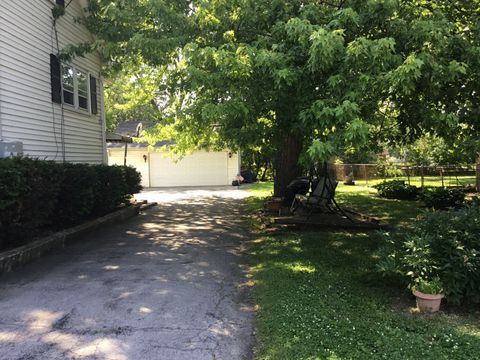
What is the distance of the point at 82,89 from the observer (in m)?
12.8

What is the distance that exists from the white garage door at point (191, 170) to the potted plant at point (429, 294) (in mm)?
22871

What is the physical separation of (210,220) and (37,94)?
5.49 m

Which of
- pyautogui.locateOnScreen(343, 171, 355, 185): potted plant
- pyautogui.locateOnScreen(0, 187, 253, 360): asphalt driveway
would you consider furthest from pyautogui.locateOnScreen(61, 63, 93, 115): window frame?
pyautogui.locateOnScreen(343, 171, 355, 185): potted plant

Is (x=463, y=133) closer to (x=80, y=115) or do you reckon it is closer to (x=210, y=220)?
(x=210, y=220)

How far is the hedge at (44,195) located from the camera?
6698mm

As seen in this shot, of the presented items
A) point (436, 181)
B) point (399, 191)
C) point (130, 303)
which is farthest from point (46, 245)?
point (436, 181)

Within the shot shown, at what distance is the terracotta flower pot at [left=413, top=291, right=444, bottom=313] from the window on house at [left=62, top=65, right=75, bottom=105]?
9.99m

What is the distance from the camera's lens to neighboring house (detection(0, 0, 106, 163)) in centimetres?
891

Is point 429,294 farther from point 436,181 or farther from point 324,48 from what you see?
point 436,181

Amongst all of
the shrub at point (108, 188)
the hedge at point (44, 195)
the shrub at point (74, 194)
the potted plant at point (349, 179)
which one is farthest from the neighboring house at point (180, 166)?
the shrub at point (74, 194)

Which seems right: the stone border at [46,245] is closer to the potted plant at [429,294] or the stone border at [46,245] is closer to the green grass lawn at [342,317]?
the green grass lawn at [342,317]

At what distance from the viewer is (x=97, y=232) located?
9.98m

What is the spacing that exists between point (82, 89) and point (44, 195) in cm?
581

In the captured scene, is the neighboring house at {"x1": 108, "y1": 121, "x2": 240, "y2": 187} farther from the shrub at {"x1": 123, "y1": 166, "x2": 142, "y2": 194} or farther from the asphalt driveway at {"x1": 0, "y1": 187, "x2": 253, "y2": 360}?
the asphalt driveway at {"x1": 0, "y1": 187, "x2": 253, "y2": 360}
